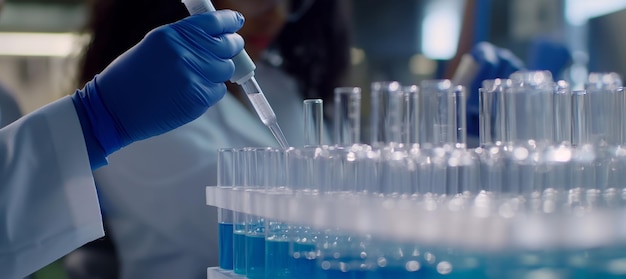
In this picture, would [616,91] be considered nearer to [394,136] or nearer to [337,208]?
[394,136]

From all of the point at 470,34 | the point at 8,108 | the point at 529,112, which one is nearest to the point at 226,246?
the point at 529,112

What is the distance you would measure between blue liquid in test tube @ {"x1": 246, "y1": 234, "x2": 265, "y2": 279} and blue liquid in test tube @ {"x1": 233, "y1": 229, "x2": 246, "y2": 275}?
0.03 m

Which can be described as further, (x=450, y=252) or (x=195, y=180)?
(x=195, y=180)

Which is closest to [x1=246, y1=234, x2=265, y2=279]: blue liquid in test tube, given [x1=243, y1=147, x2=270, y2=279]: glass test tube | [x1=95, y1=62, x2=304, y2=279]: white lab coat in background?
[x1=243, y1=147, x2=270, y2=279]: glass test tube

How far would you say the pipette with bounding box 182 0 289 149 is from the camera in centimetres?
130

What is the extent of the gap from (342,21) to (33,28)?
1268 mm

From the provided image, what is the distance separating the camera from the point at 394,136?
3.41 ft

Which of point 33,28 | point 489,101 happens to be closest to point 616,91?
point 489,101

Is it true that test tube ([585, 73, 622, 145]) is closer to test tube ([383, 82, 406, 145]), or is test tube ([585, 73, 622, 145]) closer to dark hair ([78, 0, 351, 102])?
test tube ([383, 82, 406, 145])

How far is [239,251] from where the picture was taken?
112 cm

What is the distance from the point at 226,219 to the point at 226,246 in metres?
0.05

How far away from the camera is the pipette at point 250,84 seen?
1.30 metres

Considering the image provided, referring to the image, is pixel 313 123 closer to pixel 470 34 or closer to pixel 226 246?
pixel 226 246

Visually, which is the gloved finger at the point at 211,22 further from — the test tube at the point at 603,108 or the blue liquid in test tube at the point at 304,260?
the test tube at the point at 603,108
